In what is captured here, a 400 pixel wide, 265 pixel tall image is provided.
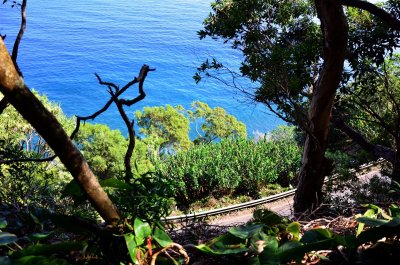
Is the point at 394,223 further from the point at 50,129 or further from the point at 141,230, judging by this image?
the point at 50,129

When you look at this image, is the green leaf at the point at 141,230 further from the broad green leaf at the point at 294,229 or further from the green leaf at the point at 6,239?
the broad green leaf at the point at 294,229

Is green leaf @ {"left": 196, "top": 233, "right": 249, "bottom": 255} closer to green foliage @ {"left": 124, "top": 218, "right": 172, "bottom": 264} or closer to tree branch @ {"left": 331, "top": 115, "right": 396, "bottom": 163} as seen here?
green foliage @ {"left": 124, "top": 218, "right": 172, "bottom": 264}

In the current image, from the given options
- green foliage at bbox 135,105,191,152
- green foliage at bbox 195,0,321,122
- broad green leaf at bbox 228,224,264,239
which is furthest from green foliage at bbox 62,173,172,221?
green foliage at bbox 135,105,191,152

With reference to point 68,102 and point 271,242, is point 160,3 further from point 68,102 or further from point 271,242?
point 271,242

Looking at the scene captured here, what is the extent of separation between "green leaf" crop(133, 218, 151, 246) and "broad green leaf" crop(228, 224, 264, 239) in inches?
8.4

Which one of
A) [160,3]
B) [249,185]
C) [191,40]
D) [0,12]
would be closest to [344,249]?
[249,185]

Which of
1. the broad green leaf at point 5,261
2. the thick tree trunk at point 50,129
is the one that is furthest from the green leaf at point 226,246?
the broad green leaf at point 5,261

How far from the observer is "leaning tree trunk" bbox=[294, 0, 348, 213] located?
2.81m

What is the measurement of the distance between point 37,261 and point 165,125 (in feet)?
59.0

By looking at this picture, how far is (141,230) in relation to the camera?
0.99 meters

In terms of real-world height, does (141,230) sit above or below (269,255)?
above

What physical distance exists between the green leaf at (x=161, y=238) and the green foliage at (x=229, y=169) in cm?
1025

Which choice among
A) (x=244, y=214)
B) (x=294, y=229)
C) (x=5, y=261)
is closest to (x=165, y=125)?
(x=244, y=214)

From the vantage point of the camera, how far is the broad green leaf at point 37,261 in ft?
2.79
